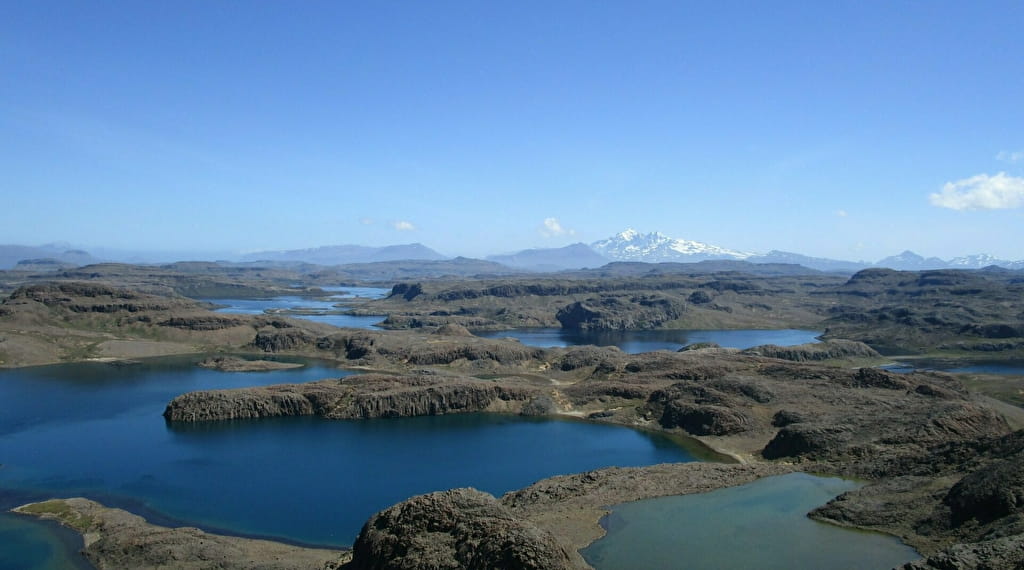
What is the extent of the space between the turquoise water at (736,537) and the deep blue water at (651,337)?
88583 mm

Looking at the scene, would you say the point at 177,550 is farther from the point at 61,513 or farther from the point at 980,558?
the point at 980,558

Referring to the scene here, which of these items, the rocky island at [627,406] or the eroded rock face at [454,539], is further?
the rocky island at [627,406]

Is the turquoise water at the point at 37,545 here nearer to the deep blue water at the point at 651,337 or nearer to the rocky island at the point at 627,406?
the rocky island at the point at 627,406

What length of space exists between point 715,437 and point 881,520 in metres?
Answer: 23.8

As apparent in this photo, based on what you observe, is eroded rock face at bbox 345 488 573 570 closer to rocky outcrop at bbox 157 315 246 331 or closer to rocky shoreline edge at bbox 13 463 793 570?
rocky shoreline edge at bbox 13 463 793 570

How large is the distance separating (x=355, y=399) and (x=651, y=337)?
94.9 meters

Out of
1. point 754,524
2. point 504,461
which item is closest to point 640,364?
point 504,461

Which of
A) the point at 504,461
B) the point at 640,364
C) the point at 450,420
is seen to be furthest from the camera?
the point at 640,364

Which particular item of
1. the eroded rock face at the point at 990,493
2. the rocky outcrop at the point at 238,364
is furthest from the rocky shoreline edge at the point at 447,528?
the rocky outcrop at the point at 238,364

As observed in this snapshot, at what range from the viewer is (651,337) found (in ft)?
504

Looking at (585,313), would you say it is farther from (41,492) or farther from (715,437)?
(41,492)

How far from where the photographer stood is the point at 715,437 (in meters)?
61.5

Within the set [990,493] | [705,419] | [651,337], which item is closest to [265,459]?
[705,419]

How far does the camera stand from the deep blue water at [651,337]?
14012 cm
